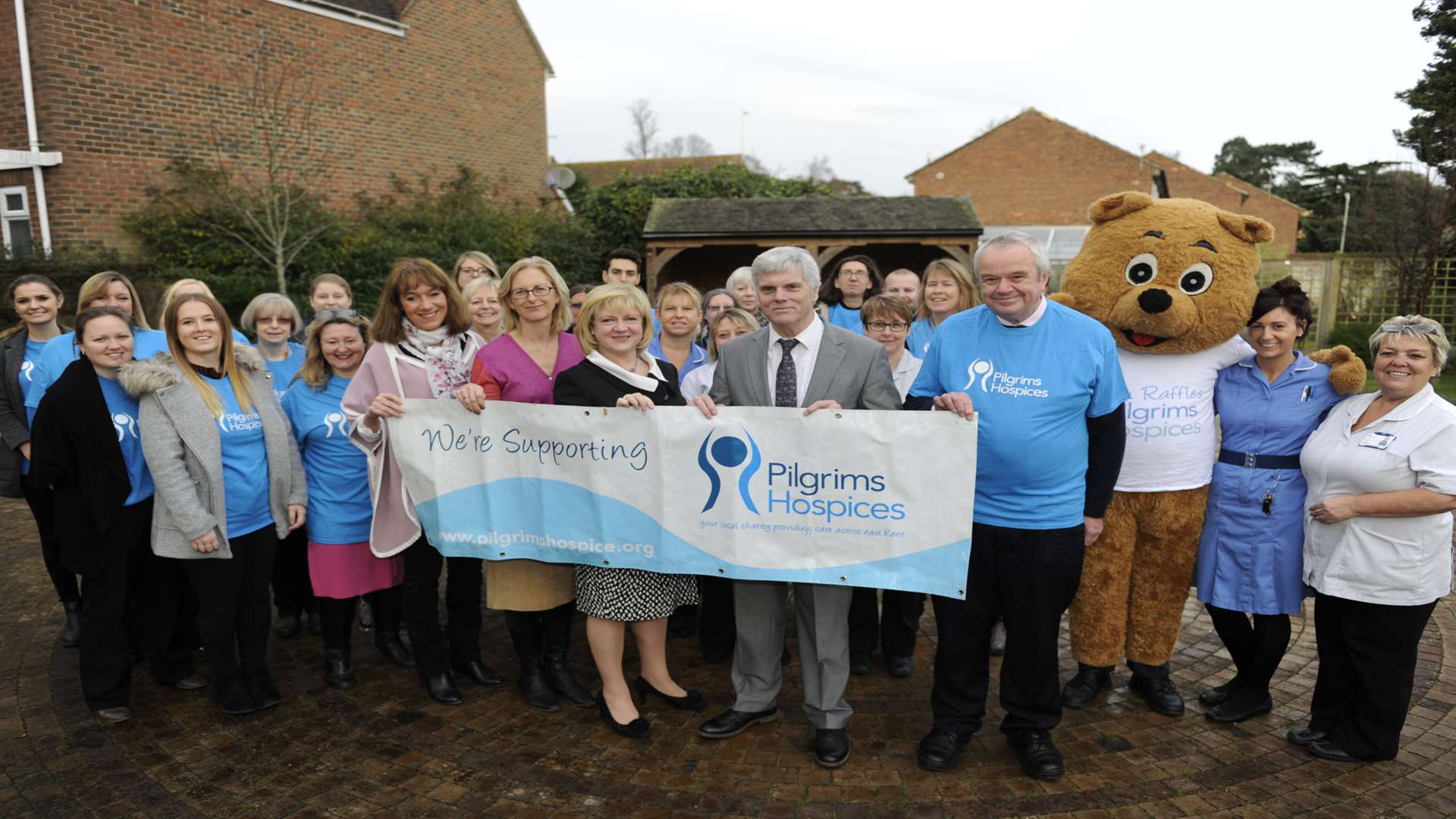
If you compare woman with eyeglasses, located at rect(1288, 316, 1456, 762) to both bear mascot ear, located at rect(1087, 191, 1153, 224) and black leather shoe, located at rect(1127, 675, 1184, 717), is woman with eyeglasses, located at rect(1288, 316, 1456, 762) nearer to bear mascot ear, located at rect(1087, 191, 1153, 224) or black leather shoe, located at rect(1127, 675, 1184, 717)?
black leather shoe, located at rect(1127, 675, 1184, 717)

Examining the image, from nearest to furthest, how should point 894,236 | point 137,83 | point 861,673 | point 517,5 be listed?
point 861,673
point 137,83
point 894,236
point 517,5

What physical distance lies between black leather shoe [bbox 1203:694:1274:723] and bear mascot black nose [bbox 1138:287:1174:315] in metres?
1.92

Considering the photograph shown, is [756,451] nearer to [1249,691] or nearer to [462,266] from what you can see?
[1249,691]

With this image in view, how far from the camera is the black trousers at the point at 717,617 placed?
4.87 metres

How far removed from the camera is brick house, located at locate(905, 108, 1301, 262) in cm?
3491

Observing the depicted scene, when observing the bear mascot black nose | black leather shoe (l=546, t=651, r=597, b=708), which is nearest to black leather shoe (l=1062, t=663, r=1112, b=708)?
the bear mascot black nose

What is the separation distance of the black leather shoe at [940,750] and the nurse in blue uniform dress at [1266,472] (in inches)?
53.6

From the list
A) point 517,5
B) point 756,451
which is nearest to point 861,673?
point 756,451

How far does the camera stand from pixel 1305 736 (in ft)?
12.6

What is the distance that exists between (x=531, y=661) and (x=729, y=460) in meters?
1.58

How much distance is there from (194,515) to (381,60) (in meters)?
16.2

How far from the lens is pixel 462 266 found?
18.9 feet

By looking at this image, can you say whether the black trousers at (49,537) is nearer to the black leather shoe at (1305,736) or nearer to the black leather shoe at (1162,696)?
the black leather shoe at (1162,696)

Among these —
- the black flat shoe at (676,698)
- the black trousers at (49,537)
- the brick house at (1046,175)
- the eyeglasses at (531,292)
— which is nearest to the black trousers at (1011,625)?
the black flat shoe at (676,698)
